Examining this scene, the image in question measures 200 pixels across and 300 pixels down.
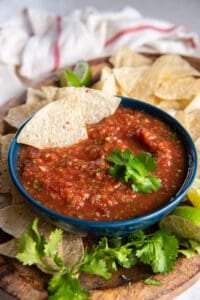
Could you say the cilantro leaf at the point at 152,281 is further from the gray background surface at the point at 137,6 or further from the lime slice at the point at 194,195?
the gray background surface at the point at 137,6

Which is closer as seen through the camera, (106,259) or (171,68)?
(106,259)

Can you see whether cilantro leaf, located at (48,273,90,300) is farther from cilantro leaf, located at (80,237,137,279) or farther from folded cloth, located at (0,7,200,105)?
folded cloth, located at (0,7,200,105)

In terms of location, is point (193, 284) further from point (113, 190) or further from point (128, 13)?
point (128, 13)

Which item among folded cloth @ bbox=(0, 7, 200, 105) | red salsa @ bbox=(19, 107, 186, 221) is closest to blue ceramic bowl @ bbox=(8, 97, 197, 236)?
red salsa @ bbox=(19, 107, 186, 221)

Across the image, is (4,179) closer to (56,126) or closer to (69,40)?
(56,126)

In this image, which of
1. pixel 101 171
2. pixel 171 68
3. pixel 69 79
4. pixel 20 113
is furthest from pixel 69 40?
pixel 101 171

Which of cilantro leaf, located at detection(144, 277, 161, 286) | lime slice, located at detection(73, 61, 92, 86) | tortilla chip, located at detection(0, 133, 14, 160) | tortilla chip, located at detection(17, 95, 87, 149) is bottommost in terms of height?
cilantro leaf, located at detection(144, 277, 161, 286)
